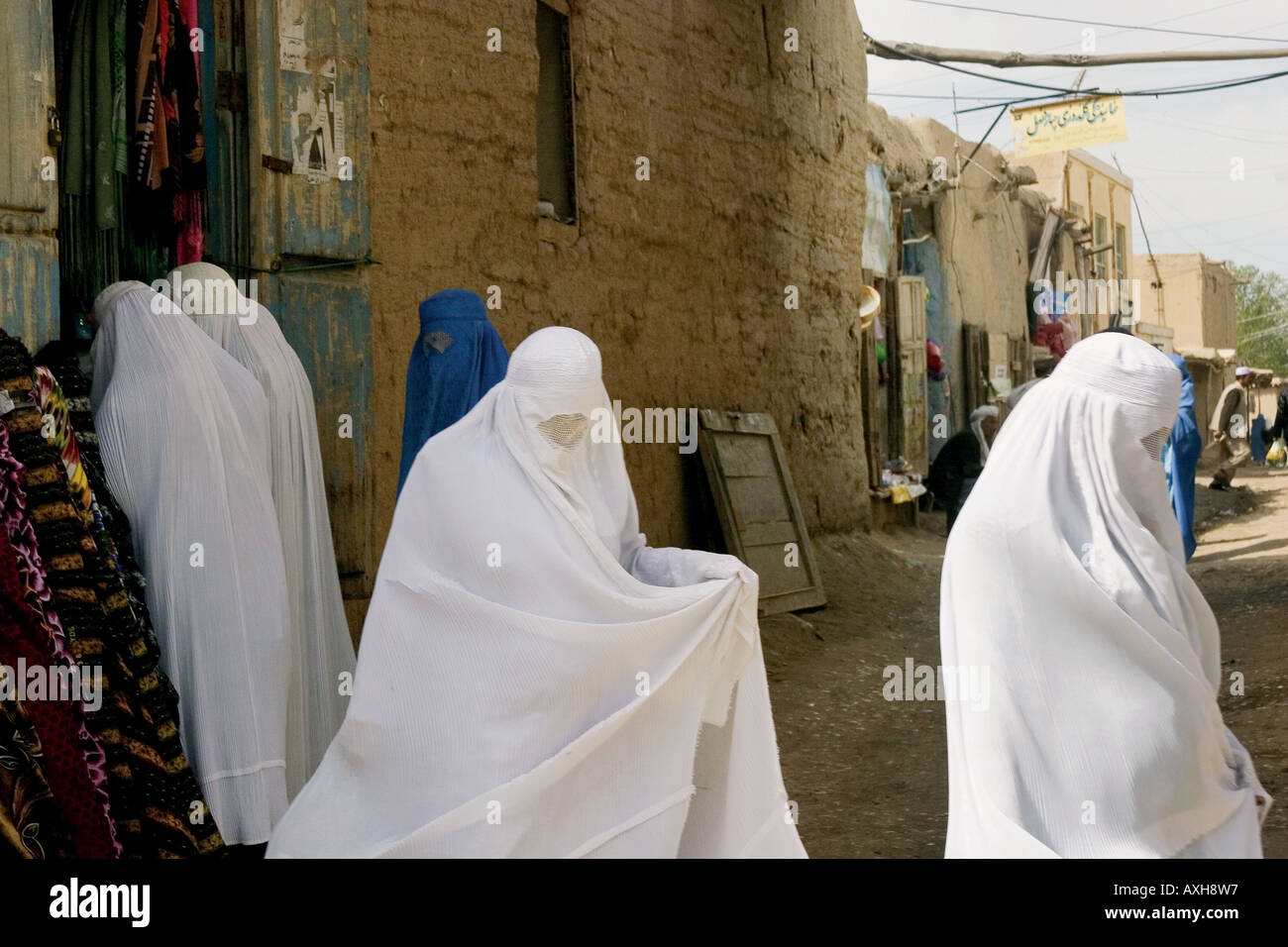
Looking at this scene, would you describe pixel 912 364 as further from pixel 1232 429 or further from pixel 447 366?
pixel 447 366

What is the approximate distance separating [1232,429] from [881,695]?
37.3 ft

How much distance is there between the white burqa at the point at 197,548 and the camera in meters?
4.10

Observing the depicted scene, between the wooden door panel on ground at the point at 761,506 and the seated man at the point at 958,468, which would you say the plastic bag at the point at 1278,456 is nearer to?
the seated man at the point at 958,468

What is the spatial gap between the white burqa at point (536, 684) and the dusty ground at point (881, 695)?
1.29 metres

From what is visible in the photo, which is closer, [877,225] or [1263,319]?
[877,225]

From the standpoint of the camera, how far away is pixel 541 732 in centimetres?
335

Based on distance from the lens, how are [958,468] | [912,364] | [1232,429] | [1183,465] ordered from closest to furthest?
[1183,465]
[958,468]
[912,364]
[1232,429]

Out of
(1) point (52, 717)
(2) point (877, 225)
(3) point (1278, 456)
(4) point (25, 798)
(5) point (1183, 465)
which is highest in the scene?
(2) point (877, 225)

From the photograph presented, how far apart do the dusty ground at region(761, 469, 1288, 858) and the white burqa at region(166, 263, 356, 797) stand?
1.63 metres

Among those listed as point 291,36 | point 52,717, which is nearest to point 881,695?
point 291,36

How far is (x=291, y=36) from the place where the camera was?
524 cm
